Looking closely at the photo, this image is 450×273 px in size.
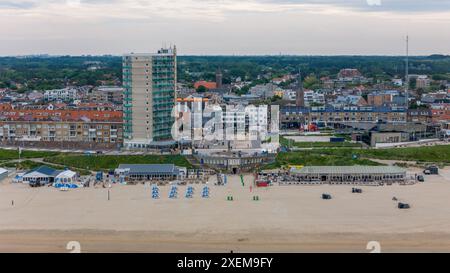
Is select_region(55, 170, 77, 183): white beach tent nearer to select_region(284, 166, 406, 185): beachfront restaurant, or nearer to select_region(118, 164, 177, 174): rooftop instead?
select_region(118, 164, 177, 174): rooftop

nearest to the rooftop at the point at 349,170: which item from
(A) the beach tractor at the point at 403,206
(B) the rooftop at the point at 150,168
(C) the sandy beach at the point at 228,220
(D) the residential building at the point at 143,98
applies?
(C) the sandy beach at the point at 228,220

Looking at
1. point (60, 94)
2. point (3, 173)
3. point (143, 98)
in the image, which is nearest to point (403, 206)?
point (3, 173)

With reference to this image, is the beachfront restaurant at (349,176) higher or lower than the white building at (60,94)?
lower

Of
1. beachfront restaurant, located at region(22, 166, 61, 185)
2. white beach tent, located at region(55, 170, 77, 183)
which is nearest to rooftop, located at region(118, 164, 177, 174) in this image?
white beach tent, located at region(55, 170, 77, 183)

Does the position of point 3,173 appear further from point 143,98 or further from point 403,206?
point 403,206

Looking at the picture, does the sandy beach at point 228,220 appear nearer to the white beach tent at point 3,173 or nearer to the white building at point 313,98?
the white beach tent at point 3,173
